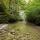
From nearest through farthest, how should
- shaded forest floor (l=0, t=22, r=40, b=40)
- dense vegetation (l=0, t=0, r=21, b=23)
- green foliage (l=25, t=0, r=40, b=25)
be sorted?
shaded forest floor (l=0, t=22, r=40, b=40) < green foliage (l=25, t=0, r=40, b=25) < dense vegetation (l=0, t=0, r=21, b=23)

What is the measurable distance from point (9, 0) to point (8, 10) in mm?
676

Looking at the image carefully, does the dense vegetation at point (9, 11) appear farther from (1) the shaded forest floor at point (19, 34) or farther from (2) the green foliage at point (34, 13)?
(1) the shaded forest floor at point (19, 34)

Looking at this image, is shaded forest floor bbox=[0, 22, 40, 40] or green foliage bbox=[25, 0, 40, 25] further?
green foliage bbox=[25, 0, 40, 25]

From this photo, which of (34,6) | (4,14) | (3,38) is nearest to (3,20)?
(4,14)

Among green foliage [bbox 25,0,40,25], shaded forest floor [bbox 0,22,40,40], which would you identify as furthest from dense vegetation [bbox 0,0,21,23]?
shaded forest floor [bbox 0,22,40,40]

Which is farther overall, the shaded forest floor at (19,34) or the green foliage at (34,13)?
the green foliage at (34,13)

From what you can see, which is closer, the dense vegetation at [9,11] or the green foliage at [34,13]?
the green foliage at [34,13]

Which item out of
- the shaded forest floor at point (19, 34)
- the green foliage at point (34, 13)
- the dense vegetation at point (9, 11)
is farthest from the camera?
the dense vegetation at point (9, 11)

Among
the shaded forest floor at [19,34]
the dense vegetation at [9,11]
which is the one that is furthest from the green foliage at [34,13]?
the shaded forest floor at [19,34]

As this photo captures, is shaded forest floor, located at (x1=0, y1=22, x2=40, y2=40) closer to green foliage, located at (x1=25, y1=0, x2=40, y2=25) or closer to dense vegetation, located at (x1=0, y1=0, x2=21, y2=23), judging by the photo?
green foliage, located at (x1=25, y1=0, x2=40, y2=25)

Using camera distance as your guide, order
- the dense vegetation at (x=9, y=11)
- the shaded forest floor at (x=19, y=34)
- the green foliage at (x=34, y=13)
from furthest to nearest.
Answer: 1. the dense vegetation at (x=9, y=11)
2. the green foliage at (x=34, y=13)
3. the shaded forest floor at (x=19, y=34)

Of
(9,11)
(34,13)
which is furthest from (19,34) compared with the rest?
(9,11)

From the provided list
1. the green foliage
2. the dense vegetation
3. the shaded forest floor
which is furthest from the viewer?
the dense vegetation

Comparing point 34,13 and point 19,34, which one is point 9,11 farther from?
point 19,34
